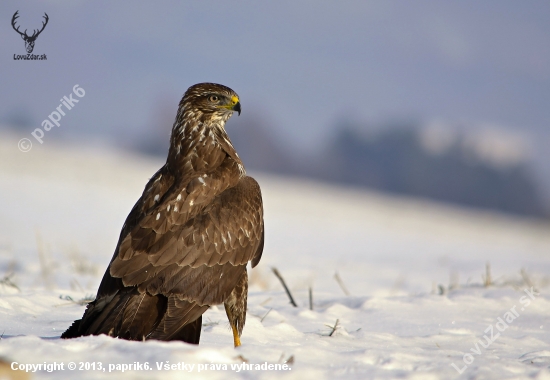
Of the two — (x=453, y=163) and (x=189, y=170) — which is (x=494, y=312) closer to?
(x=189, y=170)

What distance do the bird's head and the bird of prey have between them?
0.24 meters

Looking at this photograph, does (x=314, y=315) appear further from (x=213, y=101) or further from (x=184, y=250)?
(x=213, y=101)

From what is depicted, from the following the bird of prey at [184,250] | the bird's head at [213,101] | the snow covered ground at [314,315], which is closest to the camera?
the snow covered ground at [314,315]

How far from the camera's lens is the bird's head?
5754 mm

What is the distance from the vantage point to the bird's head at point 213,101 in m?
5.75

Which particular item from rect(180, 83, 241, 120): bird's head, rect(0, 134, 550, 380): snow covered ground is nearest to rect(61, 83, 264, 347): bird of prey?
rect(180, 83, 241, 120): bird's head

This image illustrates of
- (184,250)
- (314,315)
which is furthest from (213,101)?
(314,315)

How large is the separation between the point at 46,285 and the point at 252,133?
153741 mm

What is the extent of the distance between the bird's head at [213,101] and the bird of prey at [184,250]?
24 cm

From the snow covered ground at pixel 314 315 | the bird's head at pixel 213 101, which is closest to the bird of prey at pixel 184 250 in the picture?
the bird's head at pixel 213 101

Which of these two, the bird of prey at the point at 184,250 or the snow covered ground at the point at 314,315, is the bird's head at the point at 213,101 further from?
the snow covered ground at the point at 314,315

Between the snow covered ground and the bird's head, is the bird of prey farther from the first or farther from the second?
the snow covered ground

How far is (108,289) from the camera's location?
14.6 feet

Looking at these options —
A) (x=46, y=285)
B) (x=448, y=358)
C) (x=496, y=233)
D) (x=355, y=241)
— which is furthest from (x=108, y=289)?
(x=496, y=233)
